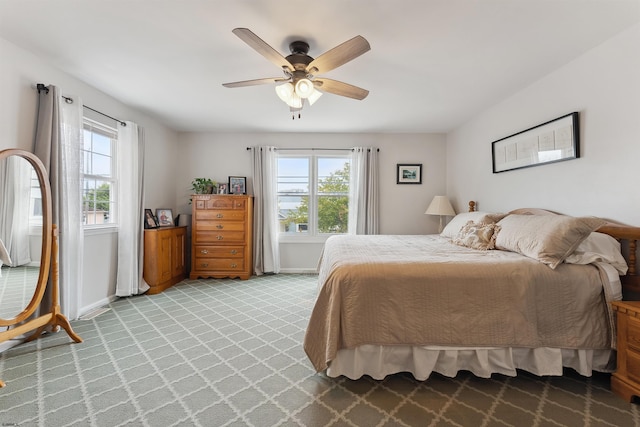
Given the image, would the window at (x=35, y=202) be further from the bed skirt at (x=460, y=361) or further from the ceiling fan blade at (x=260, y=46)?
the bed skirt at (x=460, y=361)

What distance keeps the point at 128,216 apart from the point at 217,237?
1.20 meters

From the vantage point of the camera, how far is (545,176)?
2.68 m

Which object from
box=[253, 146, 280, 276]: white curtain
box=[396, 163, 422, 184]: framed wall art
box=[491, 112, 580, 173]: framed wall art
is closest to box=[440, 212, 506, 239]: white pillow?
box=[491, 112, 580, 173]: framed wall art

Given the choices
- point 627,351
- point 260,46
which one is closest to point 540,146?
point 627,351

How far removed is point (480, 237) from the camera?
8.36ft

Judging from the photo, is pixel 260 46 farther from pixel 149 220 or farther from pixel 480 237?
pixel 149 220

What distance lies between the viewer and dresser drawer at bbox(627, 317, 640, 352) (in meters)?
1.57

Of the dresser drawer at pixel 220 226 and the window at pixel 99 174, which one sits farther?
the dresser drawer at pixel 220 226

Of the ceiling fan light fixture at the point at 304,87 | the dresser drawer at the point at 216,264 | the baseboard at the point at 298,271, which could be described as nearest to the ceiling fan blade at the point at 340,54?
the ceiling fan light fixture at the point at 304,87

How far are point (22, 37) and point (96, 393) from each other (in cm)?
262

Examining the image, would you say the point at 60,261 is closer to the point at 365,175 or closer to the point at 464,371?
the point at 464,371

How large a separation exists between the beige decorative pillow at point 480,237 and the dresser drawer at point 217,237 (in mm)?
3037

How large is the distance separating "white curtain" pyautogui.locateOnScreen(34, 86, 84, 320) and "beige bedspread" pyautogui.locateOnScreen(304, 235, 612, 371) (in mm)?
2438

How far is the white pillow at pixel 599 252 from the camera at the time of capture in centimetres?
183
